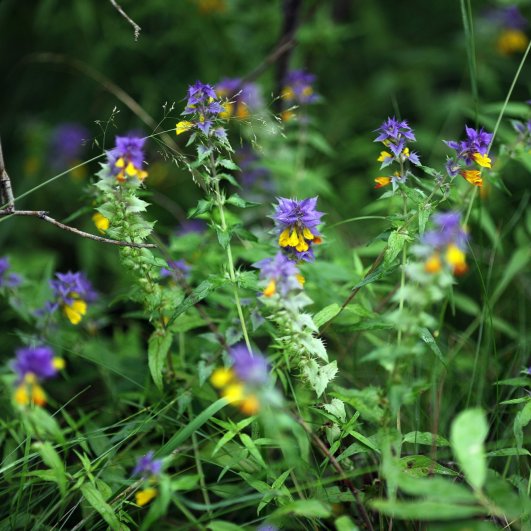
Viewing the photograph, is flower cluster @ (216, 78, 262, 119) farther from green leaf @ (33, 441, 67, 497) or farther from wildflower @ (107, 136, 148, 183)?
green leaf @ (33, 441, 67, 497)

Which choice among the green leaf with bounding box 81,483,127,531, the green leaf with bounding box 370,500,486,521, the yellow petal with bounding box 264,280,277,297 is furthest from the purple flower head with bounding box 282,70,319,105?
the green leaf with bounding box 370,500,486,521

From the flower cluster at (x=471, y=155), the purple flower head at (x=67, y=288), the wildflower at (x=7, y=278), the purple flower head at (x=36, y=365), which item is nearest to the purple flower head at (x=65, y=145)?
the wildflower at (x=7, y=278)

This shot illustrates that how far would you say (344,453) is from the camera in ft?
5.69

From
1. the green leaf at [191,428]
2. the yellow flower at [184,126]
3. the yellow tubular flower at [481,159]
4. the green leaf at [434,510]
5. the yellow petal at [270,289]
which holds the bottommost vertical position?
the green leaf at [191,428]

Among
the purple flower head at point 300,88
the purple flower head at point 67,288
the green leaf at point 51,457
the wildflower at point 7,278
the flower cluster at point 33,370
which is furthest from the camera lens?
the purple flower head at point 300,88

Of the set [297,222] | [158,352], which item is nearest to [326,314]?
[297,222]

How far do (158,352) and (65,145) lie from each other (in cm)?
241

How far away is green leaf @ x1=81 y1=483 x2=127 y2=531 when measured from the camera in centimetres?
161

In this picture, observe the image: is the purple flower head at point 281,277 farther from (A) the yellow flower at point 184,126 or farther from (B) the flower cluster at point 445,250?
(A) the yellow flower at point 184,126

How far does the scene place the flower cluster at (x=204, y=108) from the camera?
72.4 inches

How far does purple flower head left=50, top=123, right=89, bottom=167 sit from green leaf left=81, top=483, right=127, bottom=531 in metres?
2.72

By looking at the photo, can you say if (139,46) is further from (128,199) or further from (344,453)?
(344,453)

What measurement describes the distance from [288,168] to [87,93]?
6.56 ft

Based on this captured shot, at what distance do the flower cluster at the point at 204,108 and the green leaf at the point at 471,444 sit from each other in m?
1.05
